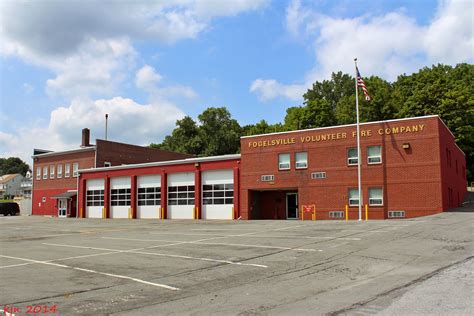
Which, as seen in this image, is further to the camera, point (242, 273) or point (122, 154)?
point (122, 154)

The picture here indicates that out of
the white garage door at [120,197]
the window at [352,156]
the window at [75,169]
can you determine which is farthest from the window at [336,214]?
the window at [75,169]

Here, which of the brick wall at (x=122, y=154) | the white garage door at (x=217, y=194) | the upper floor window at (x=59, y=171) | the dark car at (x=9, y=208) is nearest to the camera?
the white garage door at (x=217, y=194)

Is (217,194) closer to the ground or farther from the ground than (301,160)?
closer to the ground

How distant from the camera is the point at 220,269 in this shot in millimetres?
11898

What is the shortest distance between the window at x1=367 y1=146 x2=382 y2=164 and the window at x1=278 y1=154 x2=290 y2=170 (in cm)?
622

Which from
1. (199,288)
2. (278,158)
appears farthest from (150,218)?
(199,288)

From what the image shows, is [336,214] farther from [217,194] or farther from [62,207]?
[62,207]

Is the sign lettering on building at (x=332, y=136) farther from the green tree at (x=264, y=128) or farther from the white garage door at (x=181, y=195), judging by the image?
the green tree at (x=264, y=128)

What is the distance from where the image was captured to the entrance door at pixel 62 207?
168 feet

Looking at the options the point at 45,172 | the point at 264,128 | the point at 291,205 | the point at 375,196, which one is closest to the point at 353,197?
the point at 375,196

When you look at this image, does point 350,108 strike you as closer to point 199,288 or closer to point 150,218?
point 150,218

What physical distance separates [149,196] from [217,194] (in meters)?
8.22

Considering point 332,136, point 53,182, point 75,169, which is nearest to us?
point 332,136

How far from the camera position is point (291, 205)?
3562 centimetres
